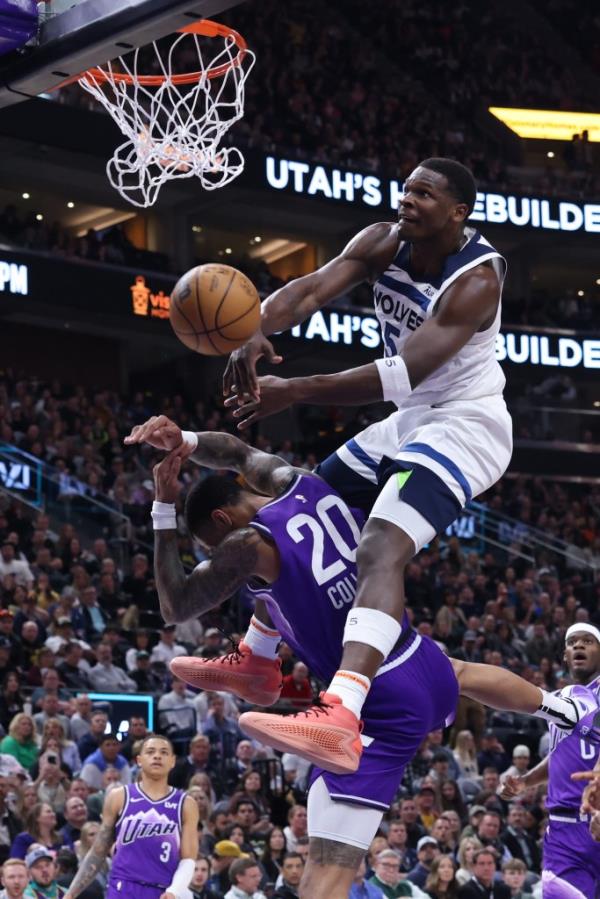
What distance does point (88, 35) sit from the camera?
670 cm

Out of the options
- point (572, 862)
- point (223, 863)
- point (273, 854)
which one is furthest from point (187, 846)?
point (273, 854)

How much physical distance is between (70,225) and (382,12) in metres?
9.49

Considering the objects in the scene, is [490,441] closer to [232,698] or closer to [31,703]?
[31,703]

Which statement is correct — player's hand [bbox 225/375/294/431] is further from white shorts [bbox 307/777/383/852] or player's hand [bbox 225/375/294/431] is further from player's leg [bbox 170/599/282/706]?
white shorts [bbox 307/777/383/852]

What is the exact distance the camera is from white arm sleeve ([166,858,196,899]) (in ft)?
30.2

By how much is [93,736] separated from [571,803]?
553 centimetres

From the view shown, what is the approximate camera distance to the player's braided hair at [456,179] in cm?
592

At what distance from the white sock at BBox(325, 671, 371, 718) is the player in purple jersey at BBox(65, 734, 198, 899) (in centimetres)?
468

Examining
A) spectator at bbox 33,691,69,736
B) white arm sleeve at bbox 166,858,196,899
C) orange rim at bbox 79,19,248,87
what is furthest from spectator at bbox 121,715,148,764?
orange rim at bbox 79,19,248,87

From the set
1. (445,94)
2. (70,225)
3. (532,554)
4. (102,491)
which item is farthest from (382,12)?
(102,491)

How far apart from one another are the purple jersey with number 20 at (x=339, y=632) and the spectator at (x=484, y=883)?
685 centimetres

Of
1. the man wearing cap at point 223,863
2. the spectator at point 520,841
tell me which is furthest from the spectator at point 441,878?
the spectator at point 520,841

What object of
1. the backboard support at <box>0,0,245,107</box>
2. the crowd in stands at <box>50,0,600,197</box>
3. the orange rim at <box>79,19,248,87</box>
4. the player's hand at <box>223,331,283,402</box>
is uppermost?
the crowd in stands at <box>50,0,600,197</box>

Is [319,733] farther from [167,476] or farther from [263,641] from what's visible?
[167,476]
